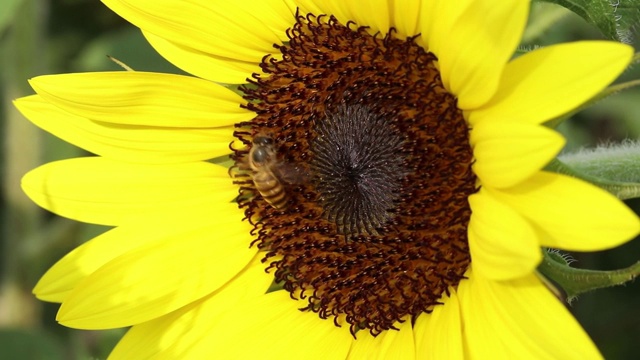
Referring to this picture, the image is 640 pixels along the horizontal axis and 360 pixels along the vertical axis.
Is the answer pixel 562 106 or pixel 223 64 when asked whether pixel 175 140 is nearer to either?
pixel 223 64

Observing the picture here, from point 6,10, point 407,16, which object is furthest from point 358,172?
point 6,10

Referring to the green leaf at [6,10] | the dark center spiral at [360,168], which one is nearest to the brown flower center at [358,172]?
the dark center spiral at [360,168]

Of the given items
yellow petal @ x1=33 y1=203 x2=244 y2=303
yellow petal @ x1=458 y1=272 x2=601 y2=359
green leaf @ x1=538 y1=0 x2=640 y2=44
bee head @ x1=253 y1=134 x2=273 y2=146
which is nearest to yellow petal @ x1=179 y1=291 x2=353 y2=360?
yellow petal @ x1=33 y1=203 x2=244 y2=303

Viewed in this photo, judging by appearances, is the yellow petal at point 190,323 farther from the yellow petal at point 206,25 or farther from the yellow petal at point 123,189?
the yellow petal at point 206,25

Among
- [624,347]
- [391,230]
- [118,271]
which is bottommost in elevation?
[624,347]

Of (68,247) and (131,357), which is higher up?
(68,247)

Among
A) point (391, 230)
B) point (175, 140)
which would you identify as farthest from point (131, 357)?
point (391, 230)

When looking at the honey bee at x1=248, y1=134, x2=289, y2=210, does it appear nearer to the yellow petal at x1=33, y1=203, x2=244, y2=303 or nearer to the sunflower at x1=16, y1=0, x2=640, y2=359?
the sunflower at x1=16, y1=0, x2=640, y2=359

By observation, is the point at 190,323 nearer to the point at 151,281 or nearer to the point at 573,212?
the point at 151,281
